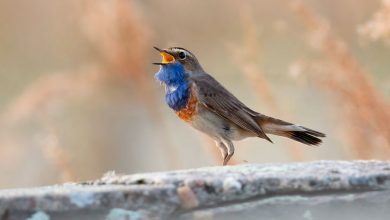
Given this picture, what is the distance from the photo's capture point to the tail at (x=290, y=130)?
18.7 feet

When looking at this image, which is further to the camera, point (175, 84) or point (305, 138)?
point (175, 84)

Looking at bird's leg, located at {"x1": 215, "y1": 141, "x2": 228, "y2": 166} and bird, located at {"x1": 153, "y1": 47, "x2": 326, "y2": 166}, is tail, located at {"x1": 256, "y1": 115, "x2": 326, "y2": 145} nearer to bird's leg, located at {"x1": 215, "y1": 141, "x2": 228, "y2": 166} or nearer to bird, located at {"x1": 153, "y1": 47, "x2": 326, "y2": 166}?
bird, located at {"x1": 153, "y1": 47, "x2": 326, "y2": 166}

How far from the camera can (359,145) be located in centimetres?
550

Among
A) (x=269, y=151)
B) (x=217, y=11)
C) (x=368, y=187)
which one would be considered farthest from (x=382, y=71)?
(x=368, y=187)

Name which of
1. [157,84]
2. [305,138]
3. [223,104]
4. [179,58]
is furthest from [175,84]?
[157,84]

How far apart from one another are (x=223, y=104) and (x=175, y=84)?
0.28 meters

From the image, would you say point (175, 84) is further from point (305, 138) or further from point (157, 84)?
point (157, 84)

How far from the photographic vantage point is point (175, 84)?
6.12 meters

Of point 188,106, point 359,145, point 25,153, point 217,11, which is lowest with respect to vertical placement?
point 359,145

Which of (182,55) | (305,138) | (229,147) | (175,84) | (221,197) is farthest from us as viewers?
(182,55)

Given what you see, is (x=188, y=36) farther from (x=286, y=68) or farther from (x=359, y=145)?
(x=359, y=145)

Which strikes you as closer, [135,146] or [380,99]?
[380,99]

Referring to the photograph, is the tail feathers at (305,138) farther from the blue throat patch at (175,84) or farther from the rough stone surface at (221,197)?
the rough stone surface at (221,197)

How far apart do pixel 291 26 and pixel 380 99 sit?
4376mm
